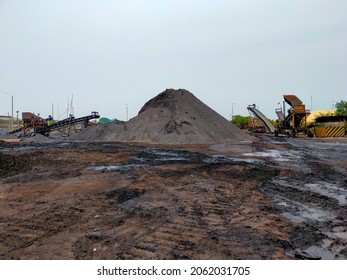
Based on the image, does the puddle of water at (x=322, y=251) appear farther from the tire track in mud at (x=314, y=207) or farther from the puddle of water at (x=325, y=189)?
the puddle of water at (x=325, y=189)

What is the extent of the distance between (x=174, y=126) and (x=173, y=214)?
60.5 ft

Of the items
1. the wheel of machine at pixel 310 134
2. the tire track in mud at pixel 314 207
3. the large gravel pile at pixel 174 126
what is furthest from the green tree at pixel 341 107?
the tire track in mud at pixel 314 207

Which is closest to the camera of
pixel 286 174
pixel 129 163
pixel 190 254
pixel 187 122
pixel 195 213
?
pixel 190 254

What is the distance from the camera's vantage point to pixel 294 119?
2655 centimetres

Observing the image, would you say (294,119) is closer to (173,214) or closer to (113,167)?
(113,167)

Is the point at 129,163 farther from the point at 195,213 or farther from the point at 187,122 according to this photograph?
the point at 187,122

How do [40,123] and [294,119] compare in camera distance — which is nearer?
[294,119]

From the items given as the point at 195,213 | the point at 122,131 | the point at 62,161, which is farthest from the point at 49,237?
the point at 122,131

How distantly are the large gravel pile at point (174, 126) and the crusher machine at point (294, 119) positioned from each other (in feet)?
14.1

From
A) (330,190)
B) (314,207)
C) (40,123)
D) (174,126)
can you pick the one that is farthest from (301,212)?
(40,123)

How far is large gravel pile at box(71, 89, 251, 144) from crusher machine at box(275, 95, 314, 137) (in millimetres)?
4308

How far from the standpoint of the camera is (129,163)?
1032 centimetres

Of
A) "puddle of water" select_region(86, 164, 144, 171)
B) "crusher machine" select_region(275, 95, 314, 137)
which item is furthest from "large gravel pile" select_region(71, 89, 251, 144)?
"puddle of water" select_region(86, 164, 144, 171)
